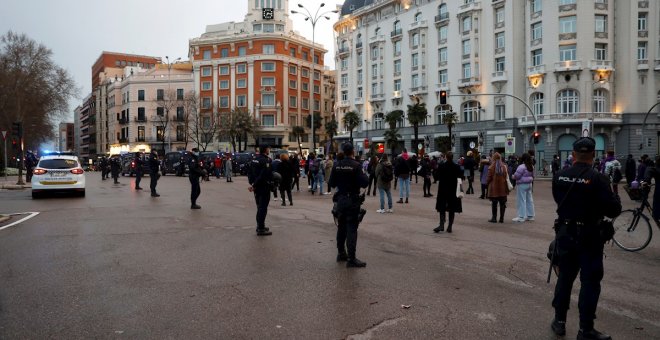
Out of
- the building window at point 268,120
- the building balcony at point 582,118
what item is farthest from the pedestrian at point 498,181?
the building window at point 268,120

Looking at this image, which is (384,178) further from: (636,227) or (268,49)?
(268,49)

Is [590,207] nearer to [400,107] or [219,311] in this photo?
[219,311]

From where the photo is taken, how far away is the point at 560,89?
49.8 metres

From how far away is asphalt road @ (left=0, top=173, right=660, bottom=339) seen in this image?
4.77 meters

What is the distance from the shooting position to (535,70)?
5128 centimetres

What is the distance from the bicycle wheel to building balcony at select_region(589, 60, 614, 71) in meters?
45.3

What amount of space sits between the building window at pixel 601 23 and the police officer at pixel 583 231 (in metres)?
51.3

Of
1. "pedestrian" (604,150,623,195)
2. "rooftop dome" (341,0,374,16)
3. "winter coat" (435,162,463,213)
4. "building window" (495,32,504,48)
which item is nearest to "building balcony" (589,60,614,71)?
"building window" (495,32,504,48)

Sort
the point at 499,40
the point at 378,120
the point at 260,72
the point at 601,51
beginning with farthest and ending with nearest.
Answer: the point at 260,72 → the point at 378,120 → the point at 499,40 → the point at 601,51

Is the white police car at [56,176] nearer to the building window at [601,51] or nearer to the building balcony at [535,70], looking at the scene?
the building balcony at [535,70]

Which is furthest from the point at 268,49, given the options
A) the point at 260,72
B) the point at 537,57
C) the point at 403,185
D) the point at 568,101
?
the point at 403,185

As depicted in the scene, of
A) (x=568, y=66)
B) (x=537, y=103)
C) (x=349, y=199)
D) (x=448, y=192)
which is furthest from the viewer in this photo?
(x=537, y=103)

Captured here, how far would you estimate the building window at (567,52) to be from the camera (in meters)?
49.3

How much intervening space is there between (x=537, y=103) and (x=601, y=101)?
5.71 meters
